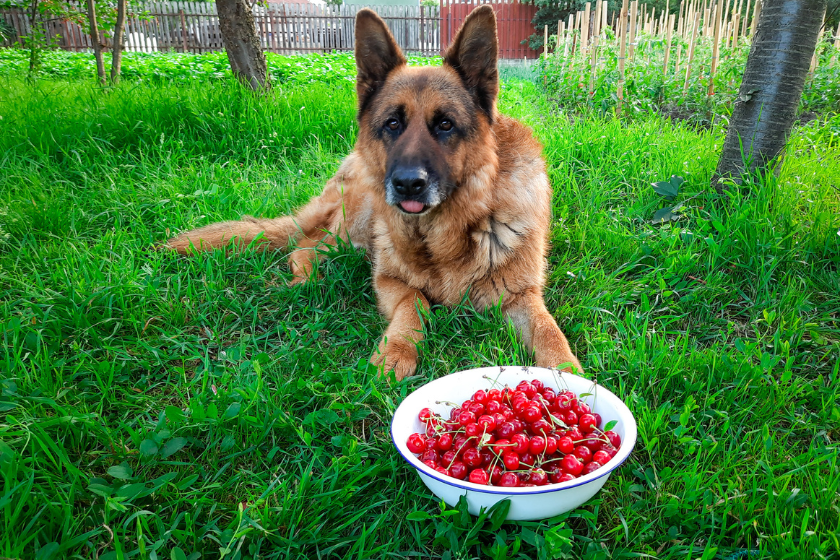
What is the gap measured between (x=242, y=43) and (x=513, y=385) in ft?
17.1

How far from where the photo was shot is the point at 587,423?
4.83ft

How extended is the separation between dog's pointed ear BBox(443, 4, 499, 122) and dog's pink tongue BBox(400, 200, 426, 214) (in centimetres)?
70

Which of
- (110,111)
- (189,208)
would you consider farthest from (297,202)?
(110,111)

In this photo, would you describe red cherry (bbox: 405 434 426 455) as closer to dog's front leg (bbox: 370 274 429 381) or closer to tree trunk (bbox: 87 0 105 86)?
dog's front leg (bbox: 370 274 429 381)

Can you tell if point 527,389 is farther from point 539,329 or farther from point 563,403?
point 539,329

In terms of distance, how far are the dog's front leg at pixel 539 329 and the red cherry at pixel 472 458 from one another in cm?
67

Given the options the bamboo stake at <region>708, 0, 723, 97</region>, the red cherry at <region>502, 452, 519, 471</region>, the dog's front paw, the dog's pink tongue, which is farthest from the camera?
the bamboo stake at <region>708, 0, 723, 97</region>

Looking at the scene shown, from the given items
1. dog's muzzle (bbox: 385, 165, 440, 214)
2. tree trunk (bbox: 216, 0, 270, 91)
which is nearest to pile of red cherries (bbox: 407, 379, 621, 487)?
dog's muzzle (bbox: 385, 165, 440, 214)

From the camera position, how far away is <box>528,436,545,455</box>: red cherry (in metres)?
1.38

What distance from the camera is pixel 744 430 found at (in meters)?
1.71

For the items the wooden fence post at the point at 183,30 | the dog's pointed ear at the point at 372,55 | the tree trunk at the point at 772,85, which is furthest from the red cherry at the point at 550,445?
the wooden fence post at the point at 183,30

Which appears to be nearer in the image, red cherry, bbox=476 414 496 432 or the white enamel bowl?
the white enamel bowl

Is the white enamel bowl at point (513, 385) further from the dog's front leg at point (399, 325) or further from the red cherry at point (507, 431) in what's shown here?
the dog's front leg at point (399, 325)

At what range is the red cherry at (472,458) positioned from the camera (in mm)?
1344
